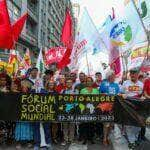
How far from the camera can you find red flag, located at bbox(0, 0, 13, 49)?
12.7m

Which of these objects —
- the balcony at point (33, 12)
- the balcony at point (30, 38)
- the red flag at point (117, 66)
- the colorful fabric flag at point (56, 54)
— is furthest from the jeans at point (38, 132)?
the balcony at point (33, 12)

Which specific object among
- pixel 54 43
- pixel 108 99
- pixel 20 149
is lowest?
pixel 20 149

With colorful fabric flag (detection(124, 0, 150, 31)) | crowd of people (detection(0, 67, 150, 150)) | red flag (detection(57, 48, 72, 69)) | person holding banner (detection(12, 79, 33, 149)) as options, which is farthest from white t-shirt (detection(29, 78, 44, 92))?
red flag (detection(57, 48, 72, 69))

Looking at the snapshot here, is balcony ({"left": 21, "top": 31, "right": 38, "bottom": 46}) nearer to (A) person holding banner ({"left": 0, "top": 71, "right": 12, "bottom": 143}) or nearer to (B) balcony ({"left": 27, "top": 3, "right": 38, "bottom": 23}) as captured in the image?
(B) balcony ({"left": 27, "top": 3, "right": 38, "bottom": 23})

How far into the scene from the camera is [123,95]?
1047 cm

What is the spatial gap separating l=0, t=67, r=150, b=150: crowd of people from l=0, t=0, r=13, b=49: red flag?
179 centimetres

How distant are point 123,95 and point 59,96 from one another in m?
1.40

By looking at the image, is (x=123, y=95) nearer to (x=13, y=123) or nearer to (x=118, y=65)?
(x=13, y=123)

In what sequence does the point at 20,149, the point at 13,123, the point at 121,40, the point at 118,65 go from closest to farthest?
the point at 20,149 < the point at 13,123 < the point at 121,40 < the point at 118,65

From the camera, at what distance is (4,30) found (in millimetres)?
12844

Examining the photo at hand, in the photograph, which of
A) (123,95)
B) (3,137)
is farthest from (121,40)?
(3,137)

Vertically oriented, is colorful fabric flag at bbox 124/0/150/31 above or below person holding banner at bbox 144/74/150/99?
above

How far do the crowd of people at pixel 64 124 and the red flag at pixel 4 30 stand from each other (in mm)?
1790

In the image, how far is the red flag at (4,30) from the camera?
12.7m
